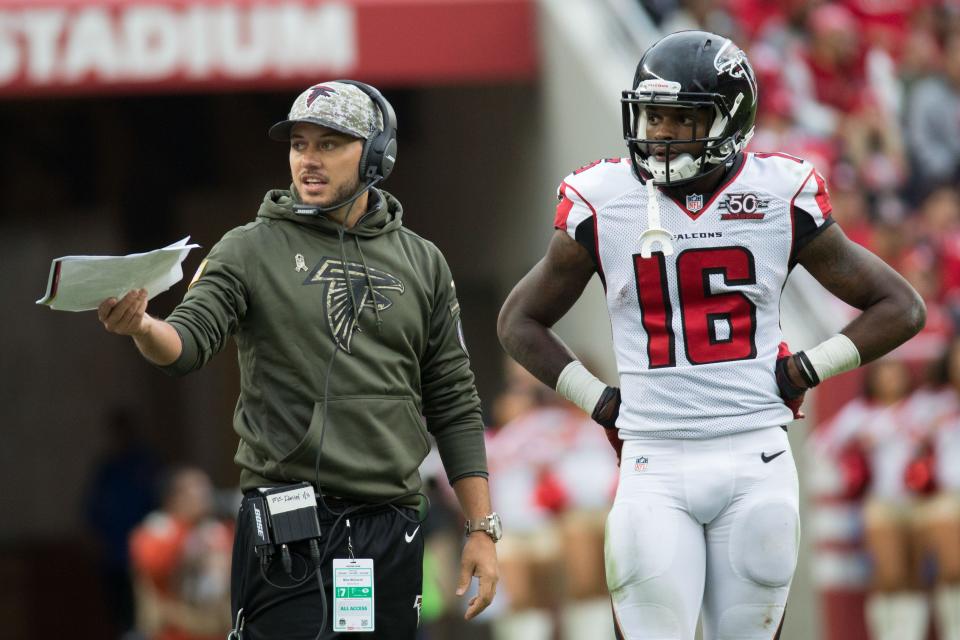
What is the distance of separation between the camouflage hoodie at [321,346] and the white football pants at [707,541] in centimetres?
66

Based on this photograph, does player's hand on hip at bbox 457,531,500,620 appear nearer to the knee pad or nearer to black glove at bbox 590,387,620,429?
black glove at bbox 590,387,620,429

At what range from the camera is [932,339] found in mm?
10766

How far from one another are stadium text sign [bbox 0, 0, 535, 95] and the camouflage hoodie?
8.19 meters

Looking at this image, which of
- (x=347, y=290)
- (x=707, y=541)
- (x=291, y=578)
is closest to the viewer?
(x=291, y=578)

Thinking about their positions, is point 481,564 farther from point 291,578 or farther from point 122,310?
point 122,310

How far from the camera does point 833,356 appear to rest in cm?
508

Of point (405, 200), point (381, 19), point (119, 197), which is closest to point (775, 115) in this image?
point (381, 19)

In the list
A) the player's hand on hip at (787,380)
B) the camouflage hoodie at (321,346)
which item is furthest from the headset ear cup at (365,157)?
the player's hand on hip at (787,380)

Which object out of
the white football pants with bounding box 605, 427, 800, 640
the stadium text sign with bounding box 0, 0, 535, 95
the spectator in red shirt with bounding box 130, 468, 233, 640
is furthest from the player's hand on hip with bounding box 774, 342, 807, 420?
the stadium text sign with bounding box 0, 0, 535, 95

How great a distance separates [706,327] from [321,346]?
109cm

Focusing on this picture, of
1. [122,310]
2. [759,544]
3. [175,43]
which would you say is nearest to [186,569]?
[175,43]

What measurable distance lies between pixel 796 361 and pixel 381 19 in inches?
338

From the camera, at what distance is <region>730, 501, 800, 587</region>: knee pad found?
4.90m

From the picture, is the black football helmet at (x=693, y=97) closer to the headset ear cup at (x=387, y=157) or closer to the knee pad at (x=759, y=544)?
the headset ear cup at (x=387, y=157)
